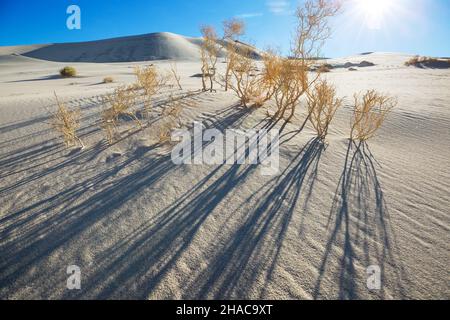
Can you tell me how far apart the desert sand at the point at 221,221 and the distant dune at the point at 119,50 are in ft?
134

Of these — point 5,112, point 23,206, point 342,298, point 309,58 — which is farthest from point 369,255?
point 5,112

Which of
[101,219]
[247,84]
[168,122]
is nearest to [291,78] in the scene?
[247,84]

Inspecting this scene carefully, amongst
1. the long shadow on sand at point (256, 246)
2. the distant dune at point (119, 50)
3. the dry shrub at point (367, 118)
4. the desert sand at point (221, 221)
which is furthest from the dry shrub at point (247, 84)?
the distant dune at point (119, 50)

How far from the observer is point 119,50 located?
163ft

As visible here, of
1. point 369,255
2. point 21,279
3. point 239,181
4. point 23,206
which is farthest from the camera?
point 239,181

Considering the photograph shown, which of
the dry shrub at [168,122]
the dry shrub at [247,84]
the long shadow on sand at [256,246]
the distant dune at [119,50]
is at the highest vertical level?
the distant dune at [119,50]

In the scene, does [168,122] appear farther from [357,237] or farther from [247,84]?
[357,237]

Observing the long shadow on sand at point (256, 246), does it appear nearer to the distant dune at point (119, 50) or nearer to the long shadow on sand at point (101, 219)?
the long shadow on sand at point (101, 219)

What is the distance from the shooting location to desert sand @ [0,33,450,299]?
1.76m

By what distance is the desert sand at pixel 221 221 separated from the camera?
176 cm

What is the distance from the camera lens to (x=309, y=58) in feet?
15.6

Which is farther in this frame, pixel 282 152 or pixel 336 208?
pixel 282 152
